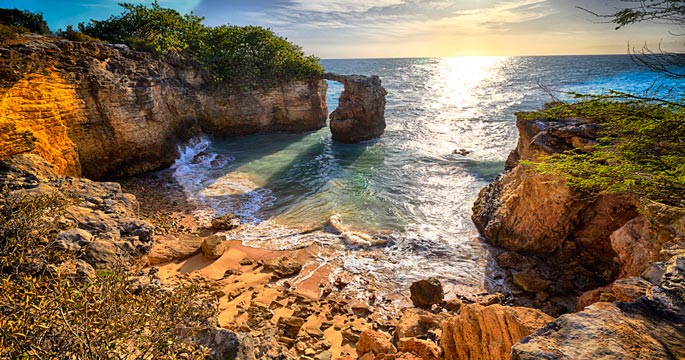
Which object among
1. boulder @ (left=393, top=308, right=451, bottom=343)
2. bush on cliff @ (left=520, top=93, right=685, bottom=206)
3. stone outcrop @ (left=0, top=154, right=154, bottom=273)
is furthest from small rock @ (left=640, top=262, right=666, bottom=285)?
stone outcrop @ (left=0, top=154, right=154, bottom=273)

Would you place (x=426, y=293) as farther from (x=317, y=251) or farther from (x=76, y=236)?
(x=76, y=236)

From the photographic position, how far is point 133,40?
17.7 meters

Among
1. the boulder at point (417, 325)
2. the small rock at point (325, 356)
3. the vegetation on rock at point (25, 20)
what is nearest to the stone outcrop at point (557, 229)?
the boulder at point (417, 325)

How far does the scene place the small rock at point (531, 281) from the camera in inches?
343

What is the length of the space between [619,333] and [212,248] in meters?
9.80

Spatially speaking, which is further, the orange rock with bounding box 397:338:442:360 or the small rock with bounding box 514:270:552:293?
the small rock with bounding box 514:270:552:293

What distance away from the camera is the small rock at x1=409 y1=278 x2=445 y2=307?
8.48 metres

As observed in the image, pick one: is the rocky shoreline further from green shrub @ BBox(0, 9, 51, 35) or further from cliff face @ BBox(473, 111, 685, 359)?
green shrub @ BBox(0, 9, 51, 35)

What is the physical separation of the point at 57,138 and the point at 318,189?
419 inches

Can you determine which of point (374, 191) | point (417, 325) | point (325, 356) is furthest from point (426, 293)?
point (374, 191)

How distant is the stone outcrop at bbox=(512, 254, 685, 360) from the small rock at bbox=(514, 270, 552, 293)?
563cm

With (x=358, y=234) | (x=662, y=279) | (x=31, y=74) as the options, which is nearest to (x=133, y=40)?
(x=31, y=74)

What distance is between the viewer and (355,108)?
26375 millimetres

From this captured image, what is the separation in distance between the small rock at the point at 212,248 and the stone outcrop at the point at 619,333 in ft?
29.8
